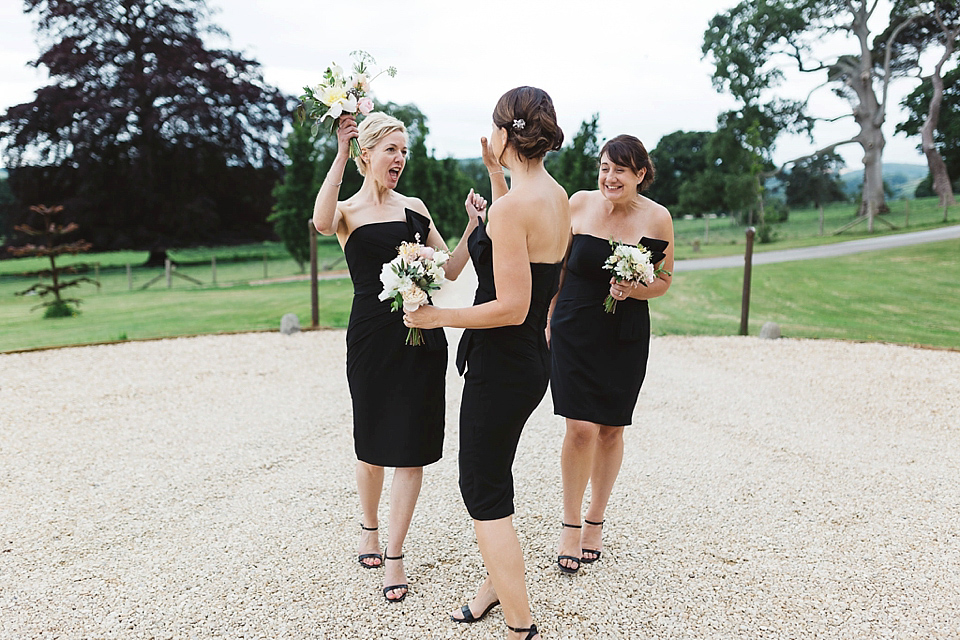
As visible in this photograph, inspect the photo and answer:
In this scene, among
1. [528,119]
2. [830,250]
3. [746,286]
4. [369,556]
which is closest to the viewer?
[528,119]

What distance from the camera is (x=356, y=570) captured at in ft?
10.5

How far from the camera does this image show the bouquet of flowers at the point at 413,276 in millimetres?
2254

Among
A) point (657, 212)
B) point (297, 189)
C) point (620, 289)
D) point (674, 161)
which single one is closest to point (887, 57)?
point (674, 161)

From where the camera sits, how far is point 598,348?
124 inches

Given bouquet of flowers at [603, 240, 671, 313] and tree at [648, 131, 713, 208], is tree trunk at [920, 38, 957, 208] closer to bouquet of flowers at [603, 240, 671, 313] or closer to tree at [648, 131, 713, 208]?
tree at [648, 131, 713, 208]

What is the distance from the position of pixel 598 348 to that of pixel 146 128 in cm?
1900

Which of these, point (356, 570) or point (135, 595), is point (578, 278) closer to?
point (356, 570)

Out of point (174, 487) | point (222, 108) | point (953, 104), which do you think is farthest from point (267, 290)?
point (953, 104)

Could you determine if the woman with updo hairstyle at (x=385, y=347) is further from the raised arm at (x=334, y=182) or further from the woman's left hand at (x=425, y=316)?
the woman's left hand at (x=425, y=316)

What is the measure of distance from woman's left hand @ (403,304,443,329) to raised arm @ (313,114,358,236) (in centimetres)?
81

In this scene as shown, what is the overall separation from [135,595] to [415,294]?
2.06 metres

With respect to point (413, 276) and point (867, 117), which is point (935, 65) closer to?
point (867, 117)

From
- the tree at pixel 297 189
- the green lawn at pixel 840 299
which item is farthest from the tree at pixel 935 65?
the tree at pixel 297 189

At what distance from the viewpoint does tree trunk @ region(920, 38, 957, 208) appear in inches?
755
